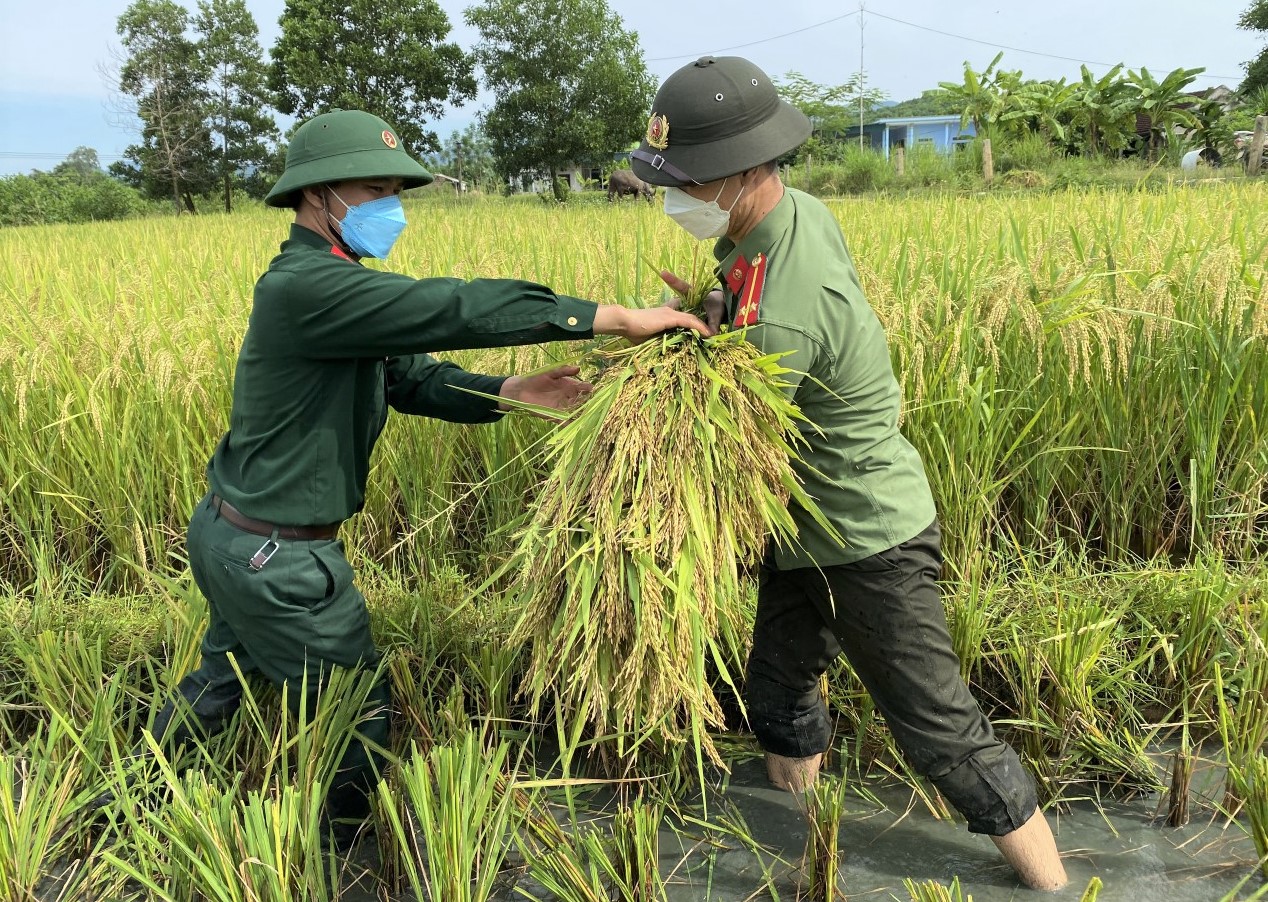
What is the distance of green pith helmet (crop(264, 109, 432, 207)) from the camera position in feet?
5.69

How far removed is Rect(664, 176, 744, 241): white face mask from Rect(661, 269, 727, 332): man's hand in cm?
14

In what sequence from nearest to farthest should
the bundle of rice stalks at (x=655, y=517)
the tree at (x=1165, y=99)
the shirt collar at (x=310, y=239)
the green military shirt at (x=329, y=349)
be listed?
the bundle of rice stalks at (x=655, y=517)
the green military shirt at (x=329, y=349)
the shirt collar at (x=310, y=239)
the tree at (x=1165, y=99)

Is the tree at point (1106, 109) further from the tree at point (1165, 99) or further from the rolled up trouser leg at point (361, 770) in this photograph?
the rolled up trouser leg at point (361, 770)

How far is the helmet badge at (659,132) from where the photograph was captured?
5.32 feet

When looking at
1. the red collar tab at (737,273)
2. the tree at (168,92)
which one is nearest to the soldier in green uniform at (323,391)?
the red collar tab at (737,273)

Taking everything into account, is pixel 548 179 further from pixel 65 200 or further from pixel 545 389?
pixel 545 389

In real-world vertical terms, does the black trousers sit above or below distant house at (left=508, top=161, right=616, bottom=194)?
below

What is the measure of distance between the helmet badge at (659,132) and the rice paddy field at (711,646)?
41 cm

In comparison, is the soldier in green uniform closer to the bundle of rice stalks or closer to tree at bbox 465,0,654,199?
the bundle of rice stalks

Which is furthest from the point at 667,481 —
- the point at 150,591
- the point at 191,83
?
the point at 191,83

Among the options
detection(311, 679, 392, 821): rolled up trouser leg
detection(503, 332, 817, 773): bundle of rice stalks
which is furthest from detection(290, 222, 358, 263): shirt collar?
detection(311, 679, 392, 821): rolled up trouser leg

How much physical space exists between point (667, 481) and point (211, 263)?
182 inches

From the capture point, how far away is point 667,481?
59.4 inches

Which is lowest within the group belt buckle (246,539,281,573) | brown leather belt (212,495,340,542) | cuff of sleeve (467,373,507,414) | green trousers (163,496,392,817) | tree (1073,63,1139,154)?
green trousers (163,496,392,817)
